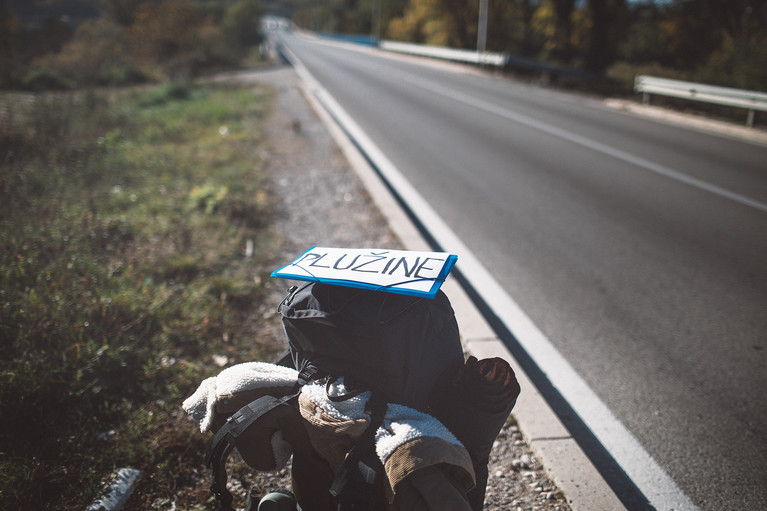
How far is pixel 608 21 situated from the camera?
24.5 m

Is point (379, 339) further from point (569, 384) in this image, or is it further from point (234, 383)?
point (569, 384)

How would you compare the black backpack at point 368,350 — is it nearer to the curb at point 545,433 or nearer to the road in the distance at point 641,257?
the curb at point 545,433

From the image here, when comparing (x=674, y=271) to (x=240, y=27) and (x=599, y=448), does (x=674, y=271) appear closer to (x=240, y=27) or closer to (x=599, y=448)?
(x=599, y=448)

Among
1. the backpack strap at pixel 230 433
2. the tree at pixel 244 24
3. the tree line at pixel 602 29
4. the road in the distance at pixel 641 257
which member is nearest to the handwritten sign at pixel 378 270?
the backpack strap at pixel 230 433

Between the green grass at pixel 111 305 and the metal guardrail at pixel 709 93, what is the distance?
10.8 m

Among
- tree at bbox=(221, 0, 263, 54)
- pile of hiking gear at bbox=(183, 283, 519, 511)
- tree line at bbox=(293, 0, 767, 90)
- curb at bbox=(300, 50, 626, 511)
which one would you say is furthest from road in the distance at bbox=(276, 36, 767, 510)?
tree at bbox=(221, 0, 263, 54)

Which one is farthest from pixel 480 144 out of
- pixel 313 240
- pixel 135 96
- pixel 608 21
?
pixel 608 21

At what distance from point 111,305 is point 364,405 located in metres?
2.33

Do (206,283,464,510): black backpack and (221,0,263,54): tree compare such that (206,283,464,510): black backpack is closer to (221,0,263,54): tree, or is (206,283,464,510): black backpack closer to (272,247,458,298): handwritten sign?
(272,247,458,298): handwritten sign

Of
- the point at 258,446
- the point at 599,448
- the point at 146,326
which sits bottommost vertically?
the point at 599,448

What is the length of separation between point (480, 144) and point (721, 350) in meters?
6.52

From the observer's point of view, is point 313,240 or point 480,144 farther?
point 480,144

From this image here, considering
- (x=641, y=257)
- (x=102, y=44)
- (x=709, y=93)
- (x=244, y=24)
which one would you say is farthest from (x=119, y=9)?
(x=641, y=257)

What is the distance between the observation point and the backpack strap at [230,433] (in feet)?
4.60
